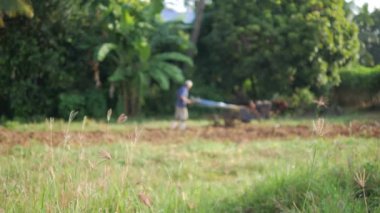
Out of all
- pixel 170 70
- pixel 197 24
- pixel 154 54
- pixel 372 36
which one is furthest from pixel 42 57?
pixel 372 36

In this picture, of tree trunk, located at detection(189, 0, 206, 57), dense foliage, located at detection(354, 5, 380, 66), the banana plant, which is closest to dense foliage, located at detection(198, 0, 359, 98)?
tree trunk, located at detection(189, 0, 206, 57)

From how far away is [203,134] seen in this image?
1244 cm

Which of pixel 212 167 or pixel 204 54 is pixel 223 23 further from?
pixel 212 167

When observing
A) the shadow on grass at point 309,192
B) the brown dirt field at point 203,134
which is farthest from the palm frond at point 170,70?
the shadow on grass at point 309,192

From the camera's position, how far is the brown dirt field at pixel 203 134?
10.3 m

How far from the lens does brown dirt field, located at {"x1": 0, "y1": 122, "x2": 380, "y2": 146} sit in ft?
33.7

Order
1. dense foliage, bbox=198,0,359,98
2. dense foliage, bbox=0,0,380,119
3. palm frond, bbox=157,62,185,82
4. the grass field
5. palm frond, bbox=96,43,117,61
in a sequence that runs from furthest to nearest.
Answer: dense foliage, bbox=198,0,359,98 < palm frond, bbox=157,62,185,82 < dense foliage, bbox=0,0,380,119 < palm frond, bbox=96,43,117,61 < the grass field

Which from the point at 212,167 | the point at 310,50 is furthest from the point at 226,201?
the point at 310,50

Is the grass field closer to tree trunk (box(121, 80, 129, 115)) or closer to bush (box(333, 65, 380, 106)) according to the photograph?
tree trunk (box(121, 80, 129, 115))

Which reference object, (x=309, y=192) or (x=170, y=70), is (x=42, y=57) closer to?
(x=170, y=70)

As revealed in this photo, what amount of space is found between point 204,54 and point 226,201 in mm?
17163

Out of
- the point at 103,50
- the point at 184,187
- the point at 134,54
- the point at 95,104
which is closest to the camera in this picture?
the point at 184,187

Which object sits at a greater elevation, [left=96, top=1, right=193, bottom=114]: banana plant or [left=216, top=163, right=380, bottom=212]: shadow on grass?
[left=96, top=1, right=193, bottom=114]: banana plant

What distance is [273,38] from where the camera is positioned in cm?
1986
